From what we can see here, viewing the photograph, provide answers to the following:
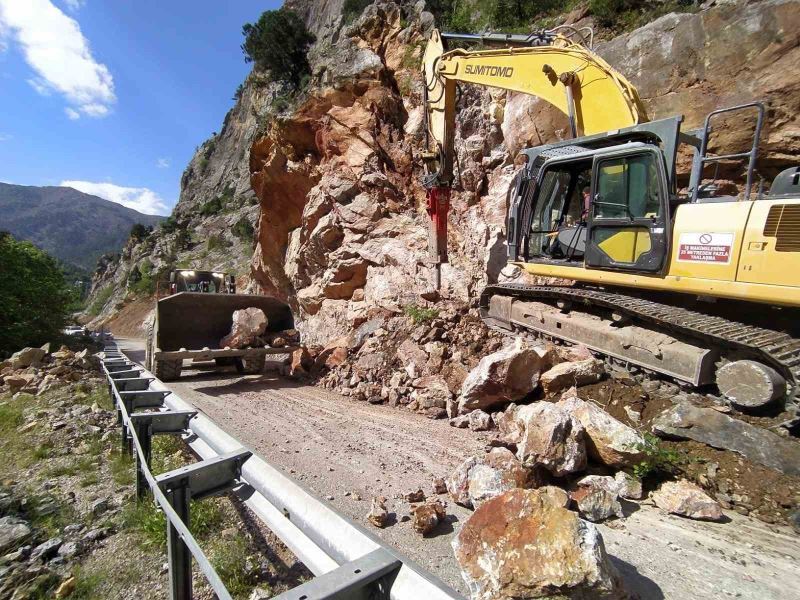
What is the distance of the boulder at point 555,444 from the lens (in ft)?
9.51

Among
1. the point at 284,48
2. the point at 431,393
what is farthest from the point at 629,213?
the point at 284,48

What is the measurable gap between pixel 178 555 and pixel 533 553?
1.45 m

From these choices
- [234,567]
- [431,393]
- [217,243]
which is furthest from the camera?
[217,243]

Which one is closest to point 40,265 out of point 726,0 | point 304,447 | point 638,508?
point 304,447

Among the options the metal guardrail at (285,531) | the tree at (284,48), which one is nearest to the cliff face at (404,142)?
the metal guardrail at (285,531)

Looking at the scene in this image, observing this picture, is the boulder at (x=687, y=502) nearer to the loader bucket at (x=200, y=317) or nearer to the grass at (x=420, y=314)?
the grass at (x=420, y=314)

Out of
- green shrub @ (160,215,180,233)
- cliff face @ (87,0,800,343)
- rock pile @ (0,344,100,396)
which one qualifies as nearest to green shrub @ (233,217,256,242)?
green shrub @ (160,215,180,233)

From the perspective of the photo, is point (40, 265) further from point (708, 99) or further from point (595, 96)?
point (708, 99)

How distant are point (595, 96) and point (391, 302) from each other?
5.37 metres

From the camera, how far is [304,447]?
4207 millimetres

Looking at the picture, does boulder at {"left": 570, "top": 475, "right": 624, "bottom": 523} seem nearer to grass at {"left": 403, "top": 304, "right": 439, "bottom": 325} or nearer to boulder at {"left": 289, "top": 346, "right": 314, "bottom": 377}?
grass at {"left": 403, "top": 304, "right": 439, "bottom": 325}

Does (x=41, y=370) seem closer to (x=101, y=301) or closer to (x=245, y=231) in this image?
(x=245, y=231)

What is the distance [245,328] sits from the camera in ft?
25.7

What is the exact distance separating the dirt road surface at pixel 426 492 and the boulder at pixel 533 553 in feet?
1.36
